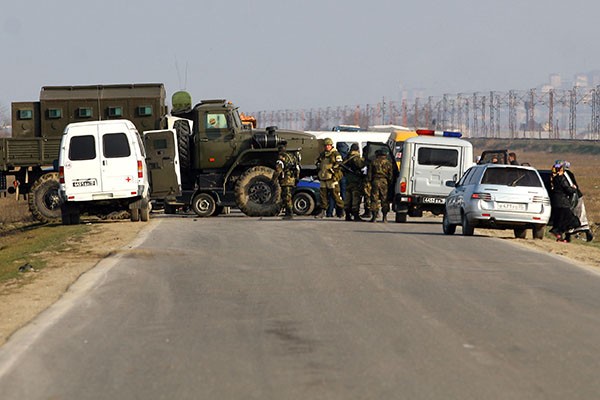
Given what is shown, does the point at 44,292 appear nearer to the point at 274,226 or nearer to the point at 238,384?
the point at 238,384

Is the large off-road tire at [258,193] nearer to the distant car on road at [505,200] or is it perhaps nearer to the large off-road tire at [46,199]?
the large off-road tire at [46,199]

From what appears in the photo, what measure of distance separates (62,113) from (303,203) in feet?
23.0

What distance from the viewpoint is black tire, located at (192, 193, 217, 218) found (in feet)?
102

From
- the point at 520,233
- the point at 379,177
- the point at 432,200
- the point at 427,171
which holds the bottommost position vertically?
the point at 520,233

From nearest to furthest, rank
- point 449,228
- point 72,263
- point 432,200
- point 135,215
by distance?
point 72,263 < point 449,228 < point 135,215 < point 432,200

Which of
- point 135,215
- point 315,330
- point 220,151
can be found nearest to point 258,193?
point 220,151

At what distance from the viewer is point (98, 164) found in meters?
26.2

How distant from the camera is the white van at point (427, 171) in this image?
28141 millimetres

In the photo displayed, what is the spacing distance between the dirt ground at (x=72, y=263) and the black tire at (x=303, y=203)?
224 inches

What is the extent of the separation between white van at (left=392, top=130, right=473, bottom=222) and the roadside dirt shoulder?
728cm

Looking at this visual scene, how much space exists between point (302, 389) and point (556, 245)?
15255mm

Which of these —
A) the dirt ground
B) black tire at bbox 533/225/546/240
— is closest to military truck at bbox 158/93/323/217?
the dirt ground

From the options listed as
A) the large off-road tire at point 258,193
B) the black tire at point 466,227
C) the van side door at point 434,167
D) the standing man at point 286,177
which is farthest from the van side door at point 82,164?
the black tire at point 466,227

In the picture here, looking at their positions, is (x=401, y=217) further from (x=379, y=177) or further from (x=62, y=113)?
(x=62, y=113)
